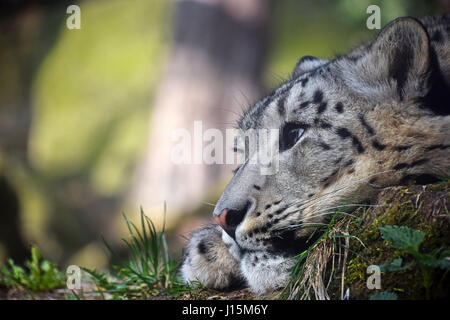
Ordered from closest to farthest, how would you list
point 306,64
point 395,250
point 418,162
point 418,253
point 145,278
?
point 418,253 < point 395,250 < point 418,162 < point 145,278 < point 306,64

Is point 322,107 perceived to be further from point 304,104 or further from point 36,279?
point 36,279

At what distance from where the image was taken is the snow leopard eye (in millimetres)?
3516

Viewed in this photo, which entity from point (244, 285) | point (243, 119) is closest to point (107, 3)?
point (243, 119)

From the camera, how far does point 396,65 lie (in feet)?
11.1

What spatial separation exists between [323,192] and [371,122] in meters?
0.57

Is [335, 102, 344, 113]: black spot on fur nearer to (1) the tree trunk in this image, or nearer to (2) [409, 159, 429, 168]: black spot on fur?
(2) [409, 159, 429, 168]: black spot on fur

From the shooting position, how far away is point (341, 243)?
3.15 m

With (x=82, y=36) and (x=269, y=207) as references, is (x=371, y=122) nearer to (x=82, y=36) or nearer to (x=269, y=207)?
(x=269, y=207)

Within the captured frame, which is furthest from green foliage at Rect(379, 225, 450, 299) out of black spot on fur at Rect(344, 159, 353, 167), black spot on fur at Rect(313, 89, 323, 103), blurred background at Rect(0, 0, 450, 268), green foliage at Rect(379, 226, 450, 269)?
blurred background at Rect(0, 0, 450, 268)

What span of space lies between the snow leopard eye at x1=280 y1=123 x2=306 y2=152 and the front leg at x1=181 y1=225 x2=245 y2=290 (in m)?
0.77

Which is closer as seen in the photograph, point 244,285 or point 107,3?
point 244,285

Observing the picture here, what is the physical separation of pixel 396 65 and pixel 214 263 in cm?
191

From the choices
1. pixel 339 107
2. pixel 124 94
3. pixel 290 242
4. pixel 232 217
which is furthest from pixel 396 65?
pixel 124 94

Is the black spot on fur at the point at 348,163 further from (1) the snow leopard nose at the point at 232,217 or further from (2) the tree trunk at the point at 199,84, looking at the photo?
(2) the tree trunk at the point at 199,84
